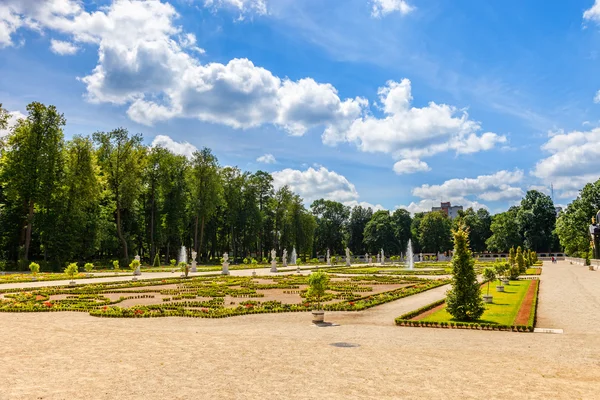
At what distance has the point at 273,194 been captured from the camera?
270 feet

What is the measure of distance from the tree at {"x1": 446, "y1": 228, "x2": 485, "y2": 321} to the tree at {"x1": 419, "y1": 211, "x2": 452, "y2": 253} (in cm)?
9001

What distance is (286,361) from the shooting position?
950cm

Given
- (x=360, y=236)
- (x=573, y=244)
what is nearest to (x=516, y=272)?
(x=573, y=244)

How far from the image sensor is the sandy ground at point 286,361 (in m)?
7.51

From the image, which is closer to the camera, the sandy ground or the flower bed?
the sandy ground

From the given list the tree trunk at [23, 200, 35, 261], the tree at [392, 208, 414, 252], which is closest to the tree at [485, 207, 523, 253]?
the tree at [392, 208, 414, 252]

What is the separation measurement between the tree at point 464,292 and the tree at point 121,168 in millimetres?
47950

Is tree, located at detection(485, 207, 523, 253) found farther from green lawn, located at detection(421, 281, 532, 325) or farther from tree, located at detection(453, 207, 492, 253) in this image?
green lawn, located at detection(421, 281, 532, 325)

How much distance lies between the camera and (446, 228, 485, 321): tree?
1515 centimetres

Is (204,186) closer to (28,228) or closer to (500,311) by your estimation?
(28,228)

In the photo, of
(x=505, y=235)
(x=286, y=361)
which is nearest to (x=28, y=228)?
(x=286, y=361)

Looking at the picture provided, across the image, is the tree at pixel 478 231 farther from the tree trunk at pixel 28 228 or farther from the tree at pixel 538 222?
the tree trunk at pixel 28 228

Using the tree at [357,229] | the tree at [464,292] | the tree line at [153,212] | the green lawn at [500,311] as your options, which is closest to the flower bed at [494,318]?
the green lawn at [500,311]

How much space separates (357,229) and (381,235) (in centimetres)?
1282
